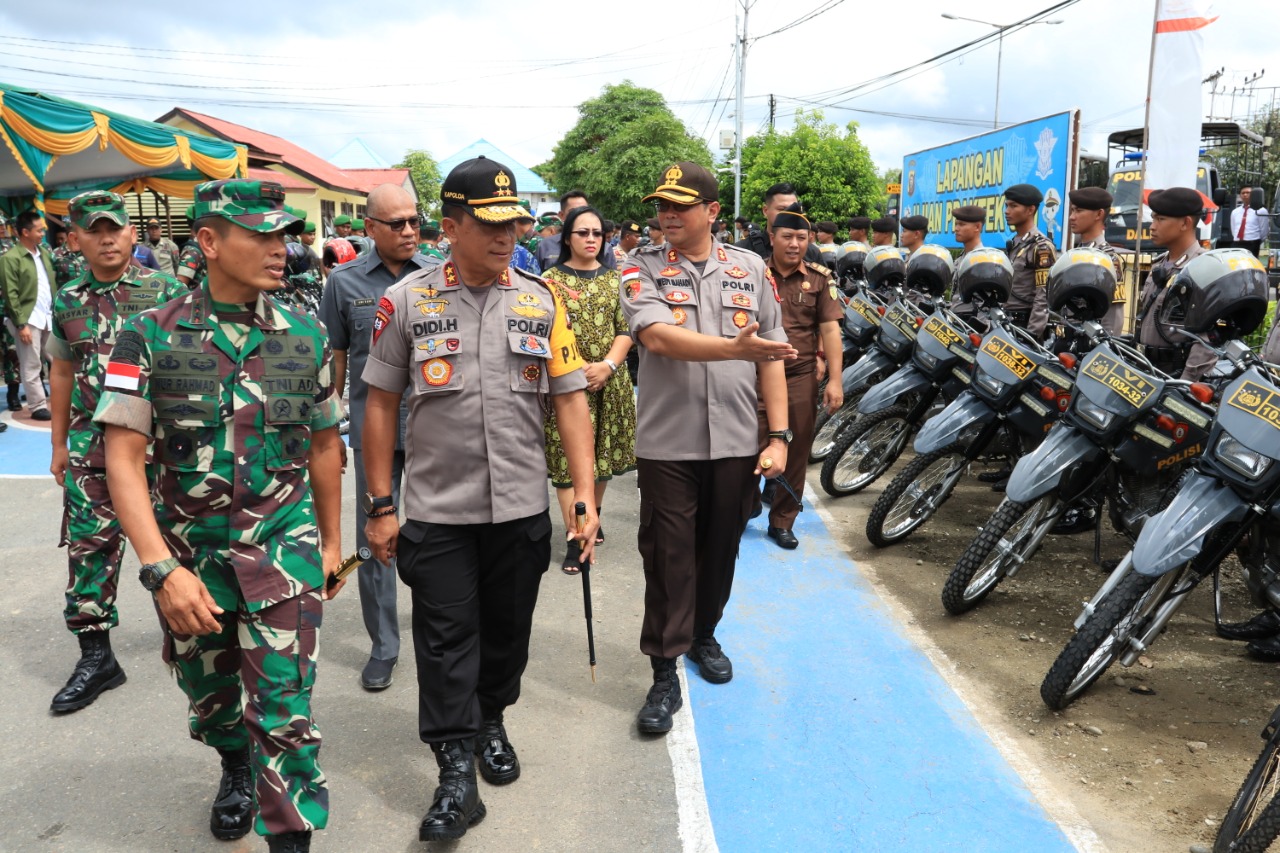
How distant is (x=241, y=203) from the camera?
2.46 meters

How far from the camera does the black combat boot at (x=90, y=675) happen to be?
12.4 ft

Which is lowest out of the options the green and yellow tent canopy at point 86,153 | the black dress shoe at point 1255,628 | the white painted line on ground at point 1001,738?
the white painted line on ground at point 1001,738

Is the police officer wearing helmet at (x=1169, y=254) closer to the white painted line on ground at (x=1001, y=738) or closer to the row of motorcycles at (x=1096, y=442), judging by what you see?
the row of motorcycles at (x=1096, y=442)

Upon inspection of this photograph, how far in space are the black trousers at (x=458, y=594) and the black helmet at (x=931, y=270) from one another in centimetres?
443

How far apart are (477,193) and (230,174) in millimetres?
12878

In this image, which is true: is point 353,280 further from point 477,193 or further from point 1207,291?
point 1207,291

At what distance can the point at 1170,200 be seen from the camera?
5.16 meters

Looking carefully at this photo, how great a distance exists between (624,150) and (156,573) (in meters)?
48.1

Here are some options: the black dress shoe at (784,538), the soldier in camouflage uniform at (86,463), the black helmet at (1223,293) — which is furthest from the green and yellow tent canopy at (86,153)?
the black helmet at (1223,293)

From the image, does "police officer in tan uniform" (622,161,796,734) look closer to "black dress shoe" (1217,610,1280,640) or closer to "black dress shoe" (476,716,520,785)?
"black dress shoe" (476,716,520,785)

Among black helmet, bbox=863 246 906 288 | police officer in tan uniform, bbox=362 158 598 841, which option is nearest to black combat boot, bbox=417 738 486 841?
police officer in tan uniform, bbox=362 158 598 841

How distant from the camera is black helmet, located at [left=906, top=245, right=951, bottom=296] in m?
6.64

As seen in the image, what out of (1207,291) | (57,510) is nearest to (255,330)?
(1207,291)

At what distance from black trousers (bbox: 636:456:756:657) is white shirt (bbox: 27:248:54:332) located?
8436mm
